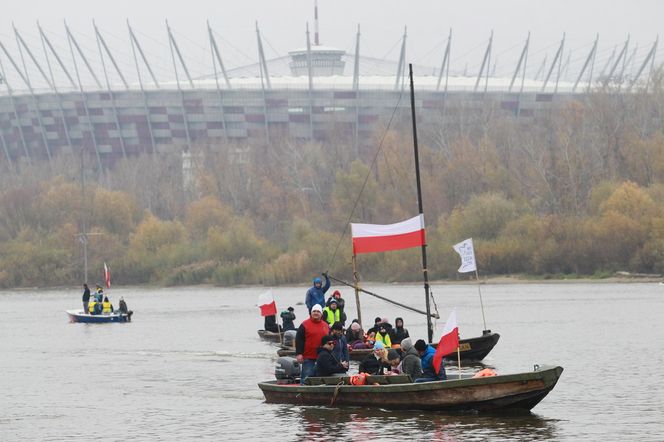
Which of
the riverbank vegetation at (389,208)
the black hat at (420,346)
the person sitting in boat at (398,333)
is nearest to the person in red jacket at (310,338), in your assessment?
the black hat at (420,346)

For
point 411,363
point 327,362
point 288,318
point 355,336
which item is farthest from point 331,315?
point 411,363

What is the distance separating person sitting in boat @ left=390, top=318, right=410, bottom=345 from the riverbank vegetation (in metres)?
52.1

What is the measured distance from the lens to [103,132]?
141 m

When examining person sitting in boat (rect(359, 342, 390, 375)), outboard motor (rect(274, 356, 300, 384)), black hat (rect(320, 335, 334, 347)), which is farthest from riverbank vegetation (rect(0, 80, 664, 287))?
black hat (rect(320, 335, 334, 347))

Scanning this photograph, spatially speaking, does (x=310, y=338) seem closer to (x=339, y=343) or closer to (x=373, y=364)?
(x=339, y=343)

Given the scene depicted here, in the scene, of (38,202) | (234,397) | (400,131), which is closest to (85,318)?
(234,397)

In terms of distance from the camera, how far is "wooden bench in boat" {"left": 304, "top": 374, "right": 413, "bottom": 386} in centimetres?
2542

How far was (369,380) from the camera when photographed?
85.5ft

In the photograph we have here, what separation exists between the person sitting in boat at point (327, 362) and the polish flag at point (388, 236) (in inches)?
277

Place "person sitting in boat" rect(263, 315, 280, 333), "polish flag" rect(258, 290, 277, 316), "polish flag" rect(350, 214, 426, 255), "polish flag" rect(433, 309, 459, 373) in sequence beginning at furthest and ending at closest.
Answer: "person sitting in boat" rect(263, 315, 280, 333), "polish flag" rect(258, 290, 277, 316), "polish flag" rect(350, 214, 426, 255), "polish flag" rect(433, 309, 459, 373)

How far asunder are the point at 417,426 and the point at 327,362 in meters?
2.48

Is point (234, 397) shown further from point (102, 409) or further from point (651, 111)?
point (651, 111)

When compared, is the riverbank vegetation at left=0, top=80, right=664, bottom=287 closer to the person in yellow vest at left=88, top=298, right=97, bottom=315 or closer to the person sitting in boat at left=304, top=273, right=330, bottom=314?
the person in yellow vest at left=88, top=298, right=97, bottom=315

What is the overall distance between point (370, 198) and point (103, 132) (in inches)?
1903
